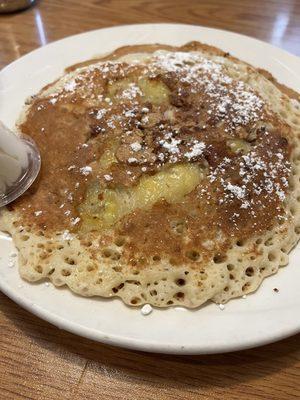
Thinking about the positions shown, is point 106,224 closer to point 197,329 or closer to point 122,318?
point 122,318

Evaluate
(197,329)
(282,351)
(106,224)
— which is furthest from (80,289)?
(282,351)

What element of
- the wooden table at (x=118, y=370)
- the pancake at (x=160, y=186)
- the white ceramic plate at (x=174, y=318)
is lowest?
the wooden table at (x=118, y=370)

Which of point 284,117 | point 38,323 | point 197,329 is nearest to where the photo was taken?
point 197,329

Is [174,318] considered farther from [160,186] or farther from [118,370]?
[160,186]

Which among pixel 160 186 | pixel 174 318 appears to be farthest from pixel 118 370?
pixel 160 186

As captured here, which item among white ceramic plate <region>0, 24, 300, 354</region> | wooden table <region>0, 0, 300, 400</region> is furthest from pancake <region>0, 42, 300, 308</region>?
wooden table <region>0, 0, 300, 400</region>

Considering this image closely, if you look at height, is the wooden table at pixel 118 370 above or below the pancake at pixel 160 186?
below

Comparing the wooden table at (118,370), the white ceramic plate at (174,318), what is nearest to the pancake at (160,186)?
the white ceramic plate at (174,318)

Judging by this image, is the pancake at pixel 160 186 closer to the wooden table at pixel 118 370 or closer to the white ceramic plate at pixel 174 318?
the white ceramic plate at pixel 174 318

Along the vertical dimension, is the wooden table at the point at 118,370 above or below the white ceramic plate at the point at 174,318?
below
